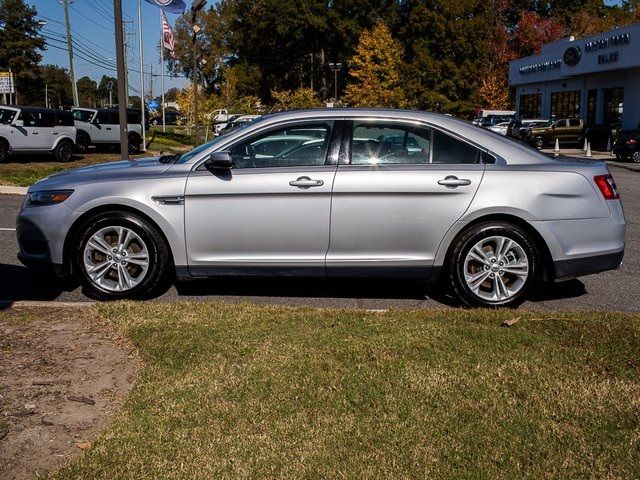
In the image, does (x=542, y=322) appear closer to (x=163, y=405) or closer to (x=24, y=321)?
(x=163, y=405)

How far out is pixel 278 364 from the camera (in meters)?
4.20

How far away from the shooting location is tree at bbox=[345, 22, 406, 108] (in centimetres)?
5656

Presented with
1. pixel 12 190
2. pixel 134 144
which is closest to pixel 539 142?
pixel 134 144

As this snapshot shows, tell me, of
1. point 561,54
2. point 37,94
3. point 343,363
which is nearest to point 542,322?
point 343,363

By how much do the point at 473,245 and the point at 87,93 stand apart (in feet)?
469

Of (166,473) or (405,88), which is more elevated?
(405,88)

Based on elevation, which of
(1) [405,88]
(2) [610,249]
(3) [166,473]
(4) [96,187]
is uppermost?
(1) [405,88]

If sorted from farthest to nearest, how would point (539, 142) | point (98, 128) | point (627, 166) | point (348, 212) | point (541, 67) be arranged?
point (541, 67) < point (539, 142) < point (98, 128) < point (627, 166) < point (348, 212)

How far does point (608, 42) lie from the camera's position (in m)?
37.1

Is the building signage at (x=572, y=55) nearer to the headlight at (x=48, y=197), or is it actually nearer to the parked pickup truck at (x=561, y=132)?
the parked pickup truck at (x=561, y=132)

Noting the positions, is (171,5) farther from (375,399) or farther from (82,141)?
(375,399)

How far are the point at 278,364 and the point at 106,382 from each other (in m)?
1.00

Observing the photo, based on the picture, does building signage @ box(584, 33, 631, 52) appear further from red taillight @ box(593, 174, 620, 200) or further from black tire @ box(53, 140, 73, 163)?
red taillight @ box(593, 174, 620, 200)

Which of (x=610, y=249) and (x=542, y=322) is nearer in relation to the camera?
(x=542, y=322)
